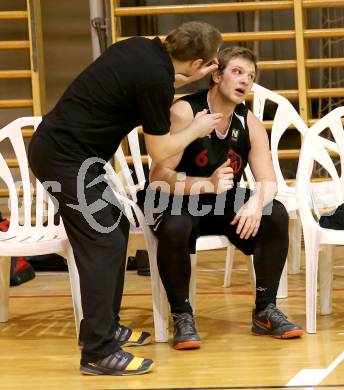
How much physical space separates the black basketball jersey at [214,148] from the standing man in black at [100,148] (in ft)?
1.26

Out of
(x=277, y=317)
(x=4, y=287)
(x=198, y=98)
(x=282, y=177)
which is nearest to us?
(x=277, y=317)

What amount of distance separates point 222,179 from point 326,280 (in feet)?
2.56

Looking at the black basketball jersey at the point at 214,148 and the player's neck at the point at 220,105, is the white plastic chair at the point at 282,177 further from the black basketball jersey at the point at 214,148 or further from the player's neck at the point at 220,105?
the player's neck at the point at 220,105

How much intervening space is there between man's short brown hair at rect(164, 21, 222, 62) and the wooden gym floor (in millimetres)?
1073

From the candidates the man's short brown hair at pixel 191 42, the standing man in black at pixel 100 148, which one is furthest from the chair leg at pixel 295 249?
the man's short brown hair at pixel 191 42

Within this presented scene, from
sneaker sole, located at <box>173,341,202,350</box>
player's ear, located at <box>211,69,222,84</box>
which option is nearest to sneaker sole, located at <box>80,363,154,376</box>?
sneaker sole, located at <box>173,341,202,350</box>

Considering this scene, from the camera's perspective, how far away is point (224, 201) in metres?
3.62

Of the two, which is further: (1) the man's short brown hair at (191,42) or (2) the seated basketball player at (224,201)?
(2) the seated basketball player at (224,201)

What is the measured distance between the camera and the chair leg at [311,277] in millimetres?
3586

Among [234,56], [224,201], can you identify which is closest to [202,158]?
[224,201]

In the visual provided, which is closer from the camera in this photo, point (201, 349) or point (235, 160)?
point (201, 349)

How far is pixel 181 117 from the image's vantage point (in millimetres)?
3514

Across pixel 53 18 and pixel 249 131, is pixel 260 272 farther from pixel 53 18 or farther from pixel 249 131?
pixel 53 18

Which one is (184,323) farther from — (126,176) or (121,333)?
(126,176)
